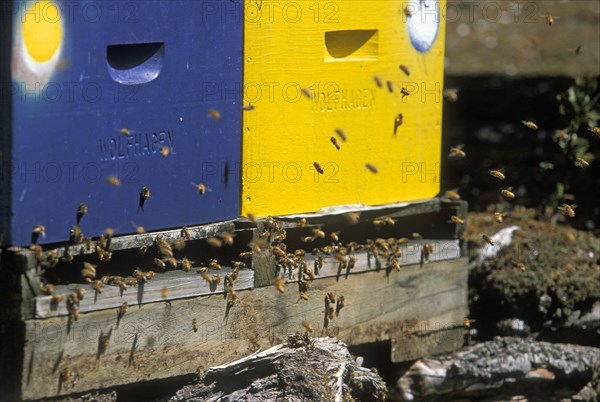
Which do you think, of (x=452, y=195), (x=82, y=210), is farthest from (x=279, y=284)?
(x=452, y=195)

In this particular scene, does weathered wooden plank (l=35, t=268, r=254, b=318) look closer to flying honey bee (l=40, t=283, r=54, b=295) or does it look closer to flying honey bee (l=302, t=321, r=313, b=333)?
flying honey bee (l=40, t=283, r=54, b=295)

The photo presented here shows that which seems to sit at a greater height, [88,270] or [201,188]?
[201,188]

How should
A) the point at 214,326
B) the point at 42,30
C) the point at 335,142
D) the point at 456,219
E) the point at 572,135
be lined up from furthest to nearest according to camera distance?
the point at 572,135 < the point at 456,219 < the point at 335,142 < the point at 214,326 < the point at 42,30

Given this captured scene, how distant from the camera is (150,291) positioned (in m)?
3.84

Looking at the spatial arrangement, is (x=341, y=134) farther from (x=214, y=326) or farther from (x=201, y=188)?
(x=214, y=326)

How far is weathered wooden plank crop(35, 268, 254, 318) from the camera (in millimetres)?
3568

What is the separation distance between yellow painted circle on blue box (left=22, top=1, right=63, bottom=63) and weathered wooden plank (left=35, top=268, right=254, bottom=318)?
84 centimetres

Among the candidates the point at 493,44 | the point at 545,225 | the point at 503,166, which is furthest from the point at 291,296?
the point at 493,44

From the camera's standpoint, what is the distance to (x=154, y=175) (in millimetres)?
3836

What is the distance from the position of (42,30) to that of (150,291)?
3.45 ft

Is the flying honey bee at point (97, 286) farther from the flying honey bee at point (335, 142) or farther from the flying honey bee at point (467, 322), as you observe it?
the flying honey bee at point (467, 322)

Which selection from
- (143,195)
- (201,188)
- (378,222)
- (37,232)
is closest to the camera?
(37,232)

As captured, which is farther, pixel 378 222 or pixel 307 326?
pixel 378 222

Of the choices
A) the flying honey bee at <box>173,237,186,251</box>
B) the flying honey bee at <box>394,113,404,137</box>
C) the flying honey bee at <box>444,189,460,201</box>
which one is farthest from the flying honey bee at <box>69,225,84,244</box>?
the flying honey bee at <box>444,189,460,201</box>
